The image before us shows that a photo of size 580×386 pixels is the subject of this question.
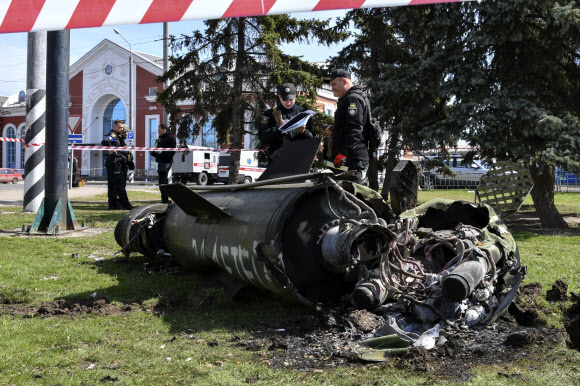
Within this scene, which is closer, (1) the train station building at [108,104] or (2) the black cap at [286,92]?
(2) the black cap at [286,92]

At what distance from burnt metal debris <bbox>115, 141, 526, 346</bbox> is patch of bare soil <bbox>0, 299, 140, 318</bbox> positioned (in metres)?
0.85

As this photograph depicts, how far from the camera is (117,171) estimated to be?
1284 centimetres

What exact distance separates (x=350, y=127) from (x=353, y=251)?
1.82 metres

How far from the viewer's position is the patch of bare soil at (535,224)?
10168mm

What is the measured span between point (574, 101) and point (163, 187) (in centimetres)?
909

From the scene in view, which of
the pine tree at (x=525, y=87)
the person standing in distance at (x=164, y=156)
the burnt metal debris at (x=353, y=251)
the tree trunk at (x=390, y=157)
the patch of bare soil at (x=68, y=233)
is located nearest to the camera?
the burnt metal debris at (x=353, y=251)

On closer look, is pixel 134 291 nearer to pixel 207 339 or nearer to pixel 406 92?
pixel 207 339

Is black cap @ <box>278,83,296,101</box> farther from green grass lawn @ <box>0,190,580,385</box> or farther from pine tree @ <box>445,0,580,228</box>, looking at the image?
pine tree @ <box>445,0,580,228</box>

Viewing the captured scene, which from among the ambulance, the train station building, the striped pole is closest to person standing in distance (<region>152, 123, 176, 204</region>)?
the striped pole

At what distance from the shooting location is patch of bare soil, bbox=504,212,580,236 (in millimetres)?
10168

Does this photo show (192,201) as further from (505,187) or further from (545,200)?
(545,200)

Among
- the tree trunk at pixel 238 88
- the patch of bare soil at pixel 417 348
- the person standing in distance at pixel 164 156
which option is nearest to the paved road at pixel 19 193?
the person standing in distance at pixel 164 156

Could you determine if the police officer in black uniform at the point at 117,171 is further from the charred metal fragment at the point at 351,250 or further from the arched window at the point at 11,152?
the arched window at the point at 11,152

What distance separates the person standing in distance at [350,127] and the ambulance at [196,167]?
1134 inches
